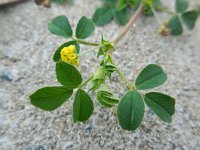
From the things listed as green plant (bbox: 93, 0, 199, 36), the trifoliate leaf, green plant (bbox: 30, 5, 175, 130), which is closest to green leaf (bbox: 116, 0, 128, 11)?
green plant (bbox: 93, 0, 199, 36)

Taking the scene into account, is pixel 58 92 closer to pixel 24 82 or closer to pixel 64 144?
pixel 64 144

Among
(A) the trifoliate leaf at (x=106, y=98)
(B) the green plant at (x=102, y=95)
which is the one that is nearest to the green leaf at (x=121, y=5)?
(B) the green plant at (x=102, y=95)

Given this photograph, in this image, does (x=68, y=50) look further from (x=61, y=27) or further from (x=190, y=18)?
(x=190, y=18)

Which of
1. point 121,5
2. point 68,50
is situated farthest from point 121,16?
point 68,50

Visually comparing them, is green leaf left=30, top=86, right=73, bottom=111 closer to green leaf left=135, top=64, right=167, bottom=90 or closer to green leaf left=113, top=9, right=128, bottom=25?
green leaf left=135, top=64, right=167, bottom=90

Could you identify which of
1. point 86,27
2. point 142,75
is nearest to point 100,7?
point 86,27
